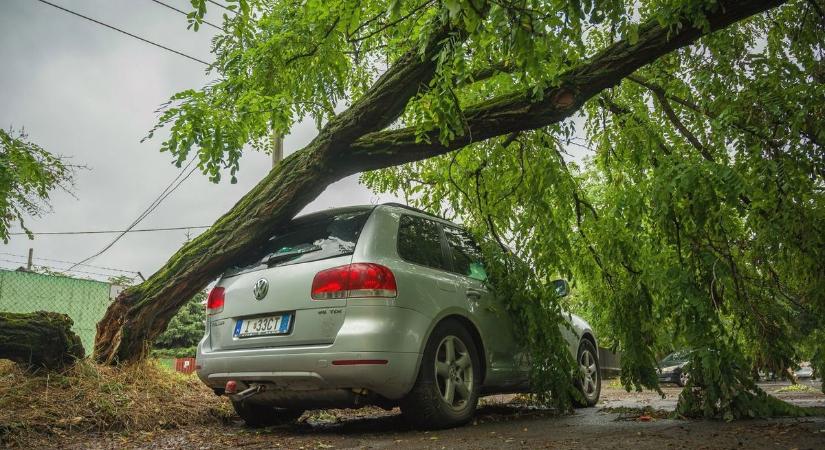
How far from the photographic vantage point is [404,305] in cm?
426

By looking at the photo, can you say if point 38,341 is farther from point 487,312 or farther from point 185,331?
point 185,331

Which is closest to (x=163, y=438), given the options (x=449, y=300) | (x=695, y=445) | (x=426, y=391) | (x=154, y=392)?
(x=154, y=392)

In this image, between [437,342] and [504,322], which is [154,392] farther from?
[504,322]

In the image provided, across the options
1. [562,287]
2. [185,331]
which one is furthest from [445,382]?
[185,331]

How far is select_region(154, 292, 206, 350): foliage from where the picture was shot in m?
23.5

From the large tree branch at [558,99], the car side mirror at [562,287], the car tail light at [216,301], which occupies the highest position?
the large tree branch at [558,99]

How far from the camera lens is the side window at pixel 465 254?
5348mm

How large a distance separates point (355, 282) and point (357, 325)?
1.00 ft

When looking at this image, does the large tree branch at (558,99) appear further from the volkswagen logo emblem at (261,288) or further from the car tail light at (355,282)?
the volkswagen logo emblem at (261,288)

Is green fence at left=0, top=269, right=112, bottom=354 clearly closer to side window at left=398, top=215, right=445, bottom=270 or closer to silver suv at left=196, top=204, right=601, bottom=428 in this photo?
silver suv at left=196, top=204, right=601, bottom=428

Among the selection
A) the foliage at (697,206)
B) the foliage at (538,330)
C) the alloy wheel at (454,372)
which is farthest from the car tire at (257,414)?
the foliage at (697,206)

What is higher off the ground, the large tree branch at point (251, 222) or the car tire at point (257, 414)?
the large tree branch at point (251, 222)

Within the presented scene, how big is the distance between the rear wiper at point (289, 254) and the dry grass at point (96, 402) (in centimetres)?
177

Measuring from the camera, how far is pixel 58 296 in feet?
48.9
